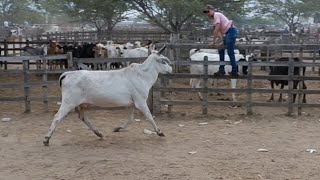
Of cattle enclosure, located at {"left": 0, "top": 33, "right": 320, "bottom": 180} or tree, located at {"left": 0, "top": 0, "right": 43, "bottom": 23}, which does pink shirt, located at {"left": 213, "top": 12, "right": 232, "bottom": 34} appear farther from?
tree, located at {"left": 0, "top": 0, "right": 43, "bottom": 23}

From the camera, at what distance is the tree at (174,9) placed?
24.2m

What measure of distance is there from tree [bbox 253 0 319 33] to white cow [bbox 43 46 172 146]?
35810 mm

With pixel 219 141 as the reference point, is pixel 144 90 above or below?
above

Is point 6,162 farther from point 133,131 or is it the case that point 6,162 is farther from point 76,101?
point 133,131

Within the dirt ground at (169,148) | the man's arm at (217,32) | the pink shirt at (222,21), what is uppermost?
the pink shirt at (222,21)

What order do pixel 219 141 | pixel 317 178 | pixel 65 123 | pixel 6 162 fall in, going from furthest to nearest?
pixel 65 123
pixel 219 141
pixel 6 162
pixel 317 178

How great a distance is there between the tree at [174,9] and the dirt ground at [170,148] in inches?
532

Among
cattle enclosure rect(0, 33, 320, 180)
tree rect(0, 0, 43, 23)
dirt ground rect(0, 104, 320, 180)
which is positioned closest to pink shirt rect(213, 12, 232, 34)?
cattle enclosure rect(0, 33, 320, 180)

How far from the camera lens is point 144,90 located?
885 centimetres

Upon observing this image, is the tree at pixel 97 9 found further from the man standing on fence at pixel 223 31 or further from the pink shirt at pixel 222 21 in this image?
the pink shirt at pixel 222 21

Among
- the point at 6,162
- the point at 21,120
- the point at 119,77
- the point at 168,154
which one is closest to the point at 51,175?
the point at 6,162

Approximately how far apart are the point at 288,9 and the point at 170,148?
39493mm

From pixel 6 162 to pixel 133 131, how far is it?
9.25 feet

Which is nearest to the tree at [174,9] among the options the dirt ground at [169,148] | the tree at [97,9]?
the tree at [97,9]
